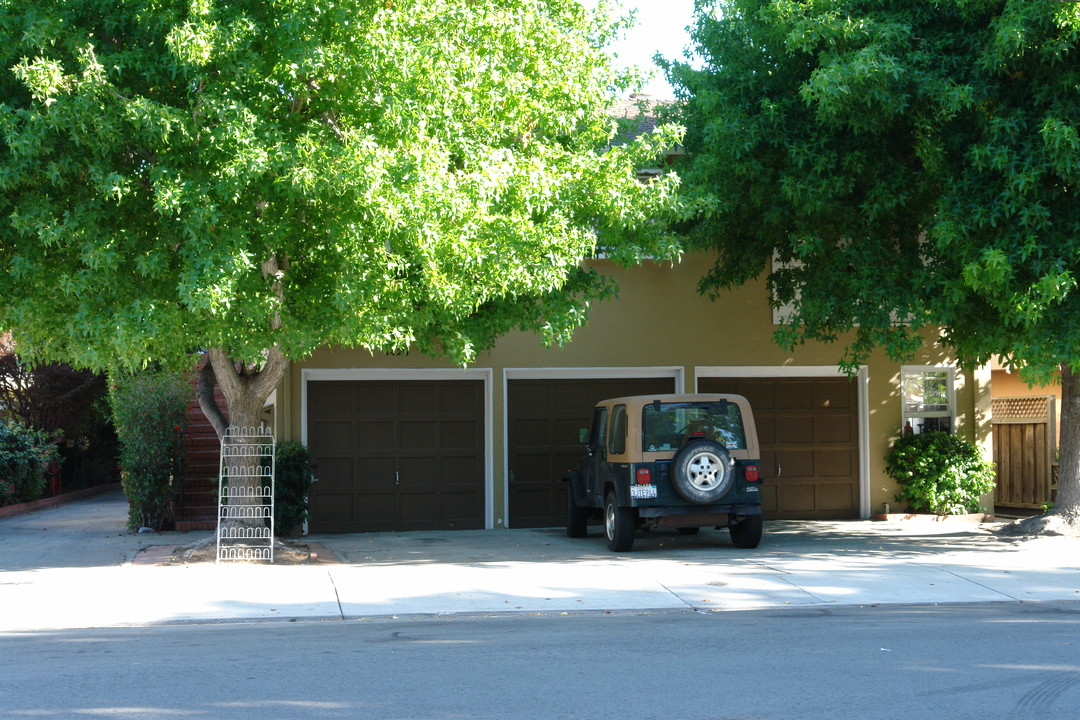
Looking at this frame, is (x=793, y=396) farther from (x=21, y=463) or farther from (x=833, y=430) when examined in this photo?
(x=21, y=463)

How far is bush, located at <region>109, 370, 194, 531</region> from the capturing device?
16188 millimetres

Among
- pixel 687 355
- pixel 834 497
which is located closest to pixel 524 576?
pixel 687 355

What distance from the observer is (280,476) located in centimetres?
1466

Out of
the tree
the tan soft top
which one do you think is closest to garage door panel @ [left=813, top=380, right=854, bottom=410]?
the tree

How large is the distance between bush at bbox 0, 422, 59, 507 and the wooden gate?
1783 centimetres

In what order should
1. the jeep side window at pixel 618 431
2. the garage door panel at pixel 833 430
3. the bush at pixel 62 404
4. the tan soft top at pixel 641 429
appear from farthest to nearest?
the bush at pixel 62 404, the garage door panel at pixel 833 430, the jeep side window at pixel 618 431, the tan soft top at pixel 641 429

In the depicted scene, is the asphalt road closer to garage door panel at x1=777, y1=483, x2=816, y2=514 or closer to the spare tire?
the spare tire

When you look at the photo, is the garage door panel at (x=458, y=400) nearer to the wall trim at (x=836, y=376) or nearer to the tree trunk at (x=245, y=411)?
the tree trunk at (x=245, y=411)

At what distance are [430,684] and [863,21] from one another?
8646 mm

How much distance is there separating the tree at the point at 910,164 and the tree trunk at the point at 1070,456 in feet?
0.07

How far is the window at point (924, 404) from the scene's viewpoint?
685 inches

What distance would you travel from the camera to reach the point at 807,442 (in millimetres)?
17234

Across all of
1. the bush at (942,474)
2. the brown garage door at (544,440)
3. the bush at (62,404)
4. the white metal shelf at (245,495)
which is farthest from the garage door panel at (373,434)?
the bush at (62,404)

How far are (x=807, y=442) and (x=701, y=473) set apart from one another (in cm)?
507
